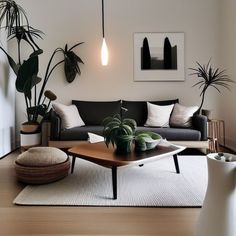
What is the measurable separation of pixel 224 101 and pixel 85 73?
8.45ft

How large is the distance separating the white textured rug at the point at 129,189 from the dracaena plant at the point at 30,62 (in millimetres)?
1536

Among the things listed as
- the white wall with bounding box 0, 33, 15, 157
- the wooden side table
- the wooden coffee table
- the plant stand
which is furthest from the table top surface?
the white wall with bounding box 0, 33, 15, 157

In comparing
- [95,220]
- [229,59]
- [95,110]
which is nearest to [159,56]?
[229,59]

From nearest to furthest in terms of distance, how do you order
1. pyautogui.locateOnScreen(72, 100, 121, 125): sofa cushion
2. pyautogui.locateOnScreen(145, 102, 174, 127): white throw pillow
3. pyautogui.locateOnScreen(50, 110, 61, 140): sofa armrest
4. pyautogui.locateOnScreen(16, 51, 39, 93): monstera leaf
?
pyautogui.locateOnScreen(50, 110, 61, 140): sofa armrest → pyautogui.locateOnScreen(16, 51, 39, 93): monstera leaf → pyautogui.locateOnScreen(145, 102, 174, 127): white throw pillow → pyautogui.locateOnScreen(72, 100, 121, 125): sofa cushion

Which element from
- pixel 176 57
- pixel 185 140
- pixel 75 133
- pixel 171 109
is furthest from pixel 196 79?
pixel 75 133

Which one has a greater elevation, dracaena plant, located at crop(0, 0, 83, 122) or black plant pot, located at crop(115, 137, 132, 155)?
dracaena plant, located at crop(0, 0, 83, 122)

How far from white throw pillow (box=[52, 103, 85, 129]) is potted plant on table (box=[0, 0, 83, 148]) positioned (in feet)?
1.04

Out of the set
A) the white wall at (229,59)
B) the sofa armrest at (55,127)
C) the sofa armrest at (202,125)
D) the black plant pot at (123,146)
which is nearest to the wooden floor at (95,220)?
the black plant pot at (123,146)

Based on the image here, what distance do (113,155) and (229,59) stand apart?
312 centimetres

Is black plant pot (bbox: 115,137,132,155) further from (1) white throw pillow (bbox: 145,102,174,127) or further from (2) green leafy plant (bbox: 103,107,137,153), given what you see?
(1) white throw pillow (bbox: 145,102,174,127)

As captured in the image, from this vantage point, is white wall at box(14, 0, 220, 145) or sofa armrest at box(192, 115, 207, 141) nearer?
sofa armrest at box(192, 115, 207, 141)

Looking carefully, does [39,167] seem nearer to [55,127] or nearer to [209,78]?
[55,127]

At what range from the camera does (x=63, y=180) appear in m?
2.77

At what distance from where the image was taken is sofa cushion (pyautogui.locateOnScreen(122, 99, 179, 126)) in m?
4.47
